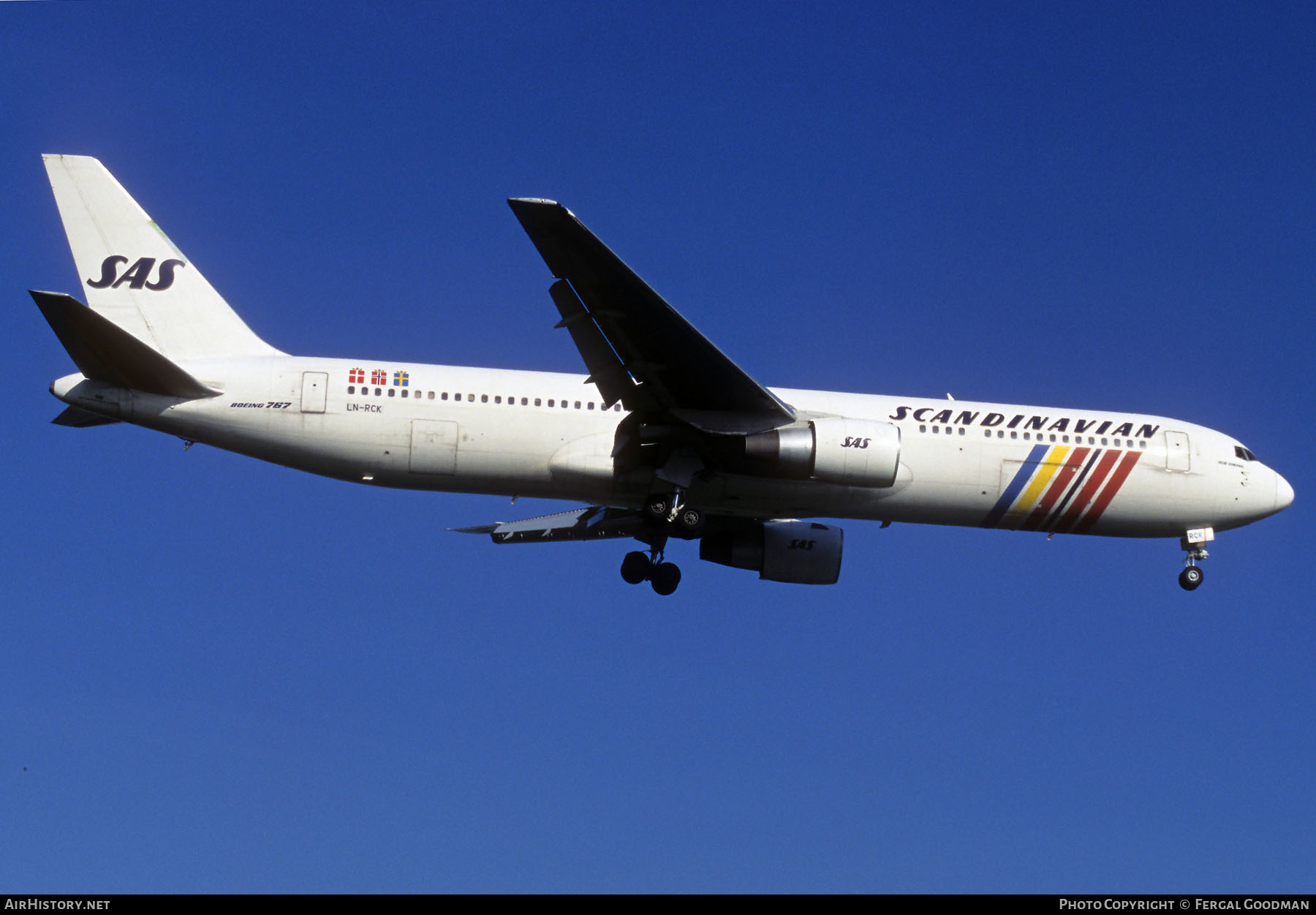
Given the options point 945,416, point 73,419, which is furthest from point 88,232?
point 945,416

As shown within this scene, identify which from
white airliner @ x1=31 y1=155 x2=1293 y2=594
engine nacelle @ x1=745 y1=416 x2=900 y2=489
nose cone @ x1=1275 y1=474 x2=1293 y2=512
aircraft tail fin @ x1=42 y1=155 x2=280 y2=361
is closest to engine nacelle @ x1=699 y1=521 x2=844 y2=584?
white airliner @ x1=31 y1=155 x2=1293 y2=594

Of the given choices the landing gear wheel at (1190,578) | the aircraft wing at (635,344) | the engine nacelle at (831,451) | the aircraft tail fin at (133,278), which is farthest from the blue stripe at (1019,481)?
the aircraft tail fin at (133,278)

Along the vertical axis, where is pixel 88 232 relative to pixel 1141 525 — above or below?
above

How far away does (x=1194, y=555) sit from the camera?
23.7 m

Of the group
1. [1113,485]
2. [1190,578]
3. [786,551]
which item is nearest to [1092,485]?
[1113,485]

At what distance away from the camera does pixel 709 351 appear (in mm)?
19469

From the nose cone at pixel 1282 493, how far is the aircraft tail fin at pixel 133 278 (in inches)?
735

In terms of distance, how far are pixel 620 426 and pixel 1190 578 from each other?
11.2m

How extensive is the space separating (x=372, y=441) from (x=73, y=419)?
Answer: 4895 mm

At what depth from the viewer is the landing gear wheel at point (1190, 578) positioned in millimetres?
23625

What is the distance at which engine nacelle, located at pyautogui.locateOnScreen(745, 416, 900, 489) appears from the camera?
2005 centimetres

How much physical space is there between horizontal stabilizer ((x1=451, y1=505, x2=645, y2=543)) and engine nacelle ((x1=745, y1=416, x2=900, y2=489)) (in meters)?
5.91

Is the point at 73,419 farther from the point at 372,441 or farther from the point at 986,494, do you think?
the point at 986,494

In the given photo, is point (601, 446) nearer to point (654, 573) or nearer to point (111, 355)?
point (654, 573)
